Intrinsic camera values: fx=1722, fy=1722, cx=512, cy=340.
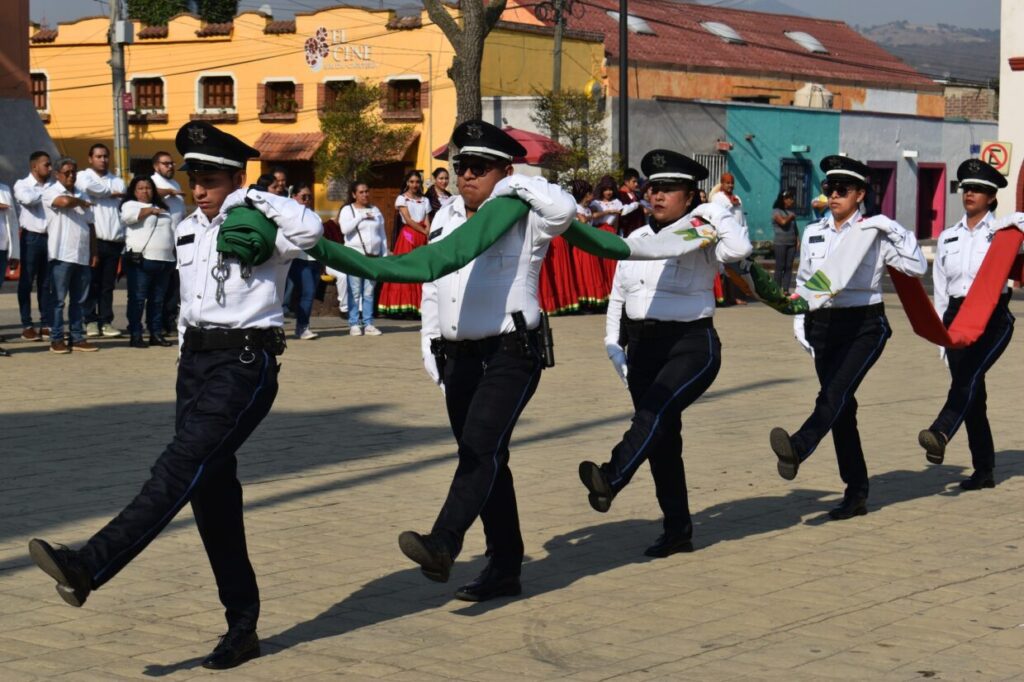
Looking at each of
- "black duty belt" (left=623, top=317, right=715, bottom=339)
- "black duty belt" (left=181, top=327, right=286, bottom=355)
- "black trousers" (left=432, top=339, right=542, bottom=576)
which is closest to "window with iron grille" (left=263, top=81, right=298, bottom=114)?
"black duty belt" (left=623, top=317, right=715, bottom=339)

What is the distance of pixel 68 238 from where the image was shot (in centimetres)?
1622

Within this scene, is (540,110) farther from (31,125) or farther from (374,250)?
(374,250)

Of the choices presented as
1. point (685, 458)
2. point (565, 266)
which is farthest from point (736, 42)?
point (685, 458)

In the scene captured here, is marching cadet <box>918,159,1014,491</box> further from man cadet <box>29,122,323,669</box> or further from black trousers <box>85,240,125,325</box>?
black trousers <box>85,240,125,325</box>

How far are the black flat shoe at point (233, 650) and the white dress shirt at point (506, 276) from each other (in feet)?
5.04

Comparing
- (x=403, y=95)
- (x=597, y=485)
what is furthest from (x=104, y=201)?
(x=403, y=95)

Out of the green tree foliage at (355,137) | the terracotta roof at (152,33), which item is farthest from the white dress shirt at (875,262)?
the terracotta roof at (152,33)

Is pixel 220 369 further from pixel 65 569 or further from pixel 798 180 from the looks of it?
pixel 798 180

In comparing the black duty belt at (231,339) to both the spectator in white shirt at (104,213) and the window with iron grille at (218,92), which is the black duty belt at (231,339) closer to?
the spectator in white shirt at (104,213)

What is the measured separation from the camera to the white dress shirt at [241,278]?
6039 mm

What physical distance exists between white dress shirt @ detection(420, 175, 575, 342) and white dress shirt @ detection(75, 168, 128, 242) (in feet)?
34.4

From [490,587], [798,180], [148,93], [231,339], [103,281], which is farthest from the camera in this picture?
[148,93]

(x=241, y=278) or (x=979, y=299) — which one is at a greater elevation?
(x=241, y=278)

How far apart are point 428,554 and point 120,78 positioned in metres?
32.3
